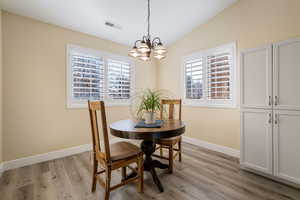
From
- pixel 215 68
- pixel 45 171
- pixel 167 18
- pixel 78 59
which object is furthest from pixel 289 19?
pixel 45 171

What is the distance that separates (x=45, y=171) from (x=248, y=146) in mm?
3198

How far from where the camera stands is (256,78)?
83.9 inches

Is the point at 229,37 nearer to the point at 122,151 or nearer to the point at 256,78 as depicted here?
the point at 256,78

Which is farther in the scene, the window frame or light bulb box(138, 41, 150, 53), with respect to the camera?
the window frame

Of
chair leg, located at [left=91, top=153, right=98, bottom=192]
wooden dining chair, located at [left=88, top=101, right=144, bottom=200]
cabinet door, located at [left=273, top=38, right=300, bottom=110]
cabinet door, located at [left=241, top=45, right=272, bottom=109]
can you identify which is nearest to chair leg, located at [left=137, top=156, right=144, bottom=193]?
wooden dining chair, located at [left=88, top=101, right=144, bottom=200]

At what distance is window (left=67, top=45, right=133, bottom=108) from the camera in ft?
9.71

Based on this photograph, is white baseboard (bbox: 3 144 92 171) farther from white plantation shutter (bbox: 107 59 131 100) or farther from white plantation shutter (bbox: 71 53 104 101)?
white plantation shutter (bbox: 107 59 131 100)

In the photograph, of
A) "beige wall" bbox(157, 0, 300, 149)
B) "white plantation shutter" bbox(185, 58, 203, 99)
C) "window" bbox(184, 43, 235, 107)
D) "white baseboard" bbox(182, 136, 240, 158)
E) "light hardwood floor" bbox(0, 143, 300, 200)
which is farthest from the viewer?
"white plantation shutter" bbox(185, 58, 203, 99)

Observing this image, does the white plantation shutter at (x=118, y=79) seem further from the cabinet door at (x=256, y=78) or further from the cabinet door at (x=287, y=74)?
the cabinet door at (x=287, y=74)

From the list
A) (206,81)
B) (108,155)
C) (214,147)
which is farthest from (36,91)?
(214,147)

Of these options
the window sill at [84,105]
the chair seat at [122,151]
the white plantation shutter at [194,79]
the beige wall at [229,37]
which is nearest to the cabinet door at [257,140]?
the beige wall at [229,37]

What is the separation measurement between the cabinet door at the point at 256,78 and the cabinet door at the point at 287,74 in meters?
0.07

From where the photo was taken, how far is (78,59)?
119 inches

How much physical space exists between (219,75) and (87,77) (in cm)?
283
